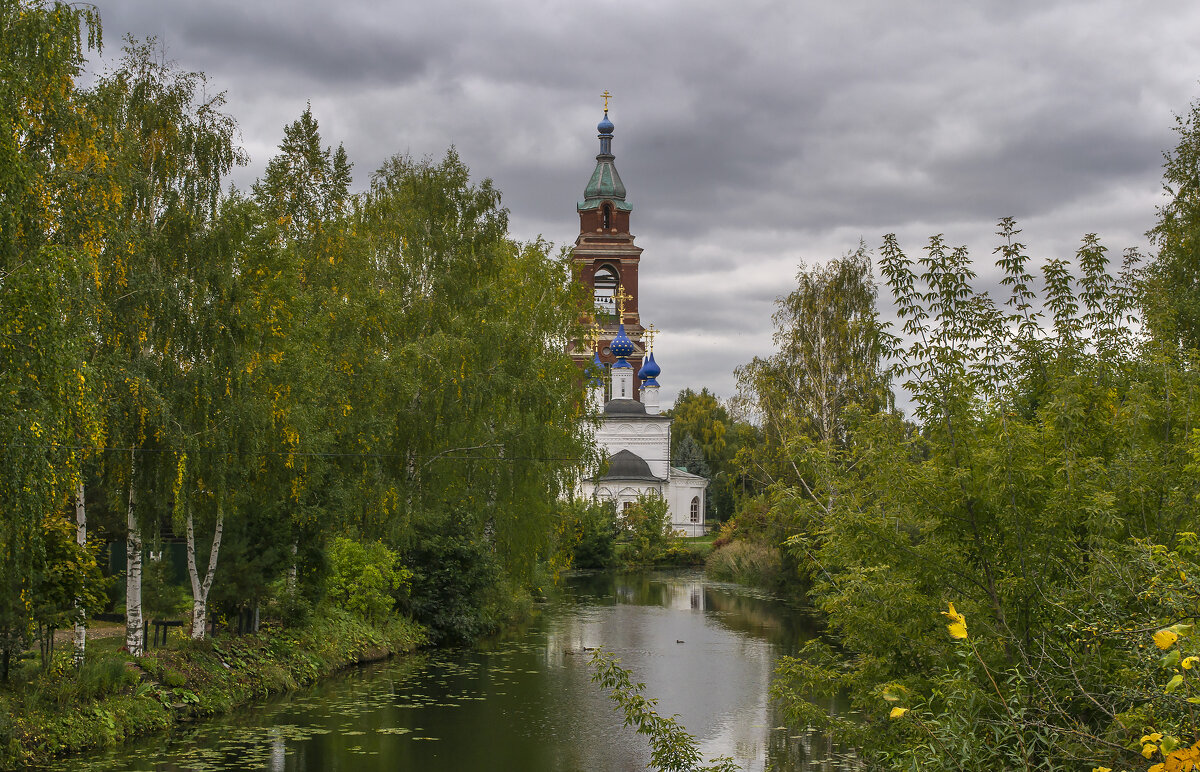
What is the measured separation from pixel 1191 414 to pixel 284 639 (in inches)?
565

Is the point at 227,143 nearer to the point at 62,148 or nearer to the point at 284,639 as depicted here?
the point at 62,148

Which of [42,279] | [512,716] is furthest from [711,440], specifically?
[42,279]

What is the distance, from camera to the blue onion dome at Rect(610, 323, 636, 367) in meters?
53.8

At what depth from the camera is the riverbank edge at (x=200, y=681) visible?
11719 mm

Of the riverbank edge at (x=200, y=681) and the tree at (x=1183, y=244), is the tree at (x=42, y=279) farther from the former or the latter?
the tree at (x=1183, y=244)

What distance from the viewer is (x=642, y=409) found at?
5516 cm

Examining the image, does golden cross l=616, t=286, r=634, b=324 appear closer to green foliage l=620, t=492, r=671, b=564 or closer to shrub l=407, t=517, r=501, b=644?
green foliage l=620, t=492, r=671, b=564

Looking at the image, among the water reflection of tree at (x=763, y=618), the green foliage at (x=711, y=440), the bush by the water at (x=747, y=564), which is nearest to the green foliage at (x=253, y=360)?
the water reflection of tree at (x=763, y=618)

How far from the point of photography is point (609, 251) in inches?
2290

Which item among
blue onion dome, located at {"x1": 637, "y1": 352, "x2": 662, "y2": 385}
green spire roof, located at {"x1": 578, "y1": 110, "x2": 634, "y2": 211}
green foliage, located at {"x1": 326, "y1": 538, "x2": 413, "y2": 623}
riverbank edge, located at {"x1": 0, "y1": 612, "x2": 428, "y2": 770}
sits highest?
green spire roof, located at {"x1": 578, "y1": 110, "x2": 634, "y2": 211}

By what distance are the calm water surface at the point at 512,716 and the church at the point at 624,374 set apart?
87.2 feet

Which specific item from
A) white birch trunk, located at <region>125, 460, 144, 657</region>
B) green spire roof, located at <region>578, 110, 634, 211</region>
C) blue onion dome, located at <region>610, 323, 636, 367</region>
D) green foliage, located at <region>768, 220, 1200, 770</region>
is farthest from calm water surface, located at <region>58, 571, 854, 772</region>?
green spire roof, located at <region>578, 110, 634, 211</region>

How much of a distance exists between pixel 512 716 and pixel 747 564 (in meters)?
21.8

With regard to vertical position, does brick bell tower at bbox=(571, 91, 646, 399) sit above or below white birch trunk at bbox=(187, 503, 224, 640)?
above
